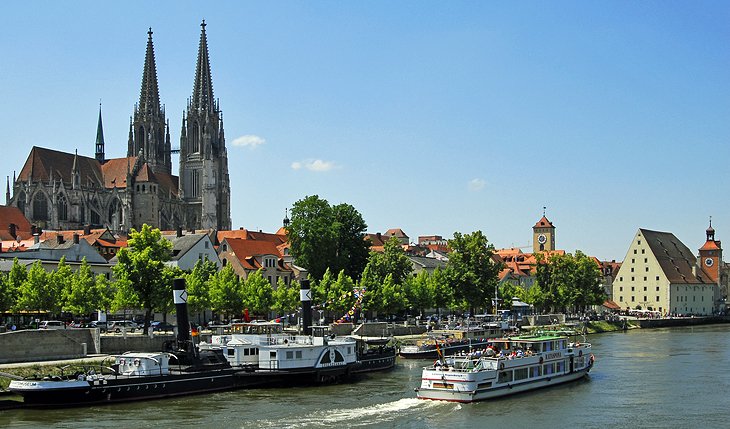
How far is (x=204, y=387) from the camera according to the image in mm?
58062

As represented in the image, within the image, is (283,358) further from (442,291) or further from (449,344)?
(442,291)

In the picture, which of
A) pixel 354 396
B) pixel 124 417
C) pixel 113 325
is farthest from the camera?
pixel 113 325

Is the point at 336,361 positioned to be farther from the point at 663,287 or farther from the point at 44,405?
the point at 663,287

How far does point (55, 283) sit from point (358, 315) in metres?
39.4

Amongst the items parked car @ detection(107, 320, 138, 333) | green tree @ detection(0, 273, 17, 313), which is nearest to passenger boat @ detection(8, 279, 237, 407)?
green tree @ detection(0, 273, 17, 313)

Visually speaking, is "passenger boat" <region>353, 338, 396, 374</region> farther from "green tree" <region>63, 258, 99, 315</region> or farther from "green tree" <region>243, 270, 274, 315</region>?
Result: "green tree" <region>63, 258, 99, 315</region>

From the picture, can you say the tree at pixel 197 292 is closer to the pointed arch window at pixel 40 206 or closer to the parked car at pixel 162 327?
the parked car at pixel 162 327

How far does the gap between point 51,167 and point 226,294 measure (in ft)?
368

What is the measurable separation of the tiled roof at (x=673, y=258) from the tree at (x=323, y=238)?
3022 inches

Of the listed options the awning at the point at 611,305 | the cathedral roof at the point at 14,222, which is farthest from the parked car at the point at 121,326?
the awning at the point at 611,305

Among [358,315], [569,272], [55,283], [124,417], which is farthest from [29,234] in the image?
[124,417]

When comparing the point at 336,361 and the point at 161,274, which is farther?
the point at 161,274

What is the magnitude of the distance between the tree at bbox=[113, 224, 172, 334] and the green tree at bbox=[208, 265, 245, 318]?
542 inches

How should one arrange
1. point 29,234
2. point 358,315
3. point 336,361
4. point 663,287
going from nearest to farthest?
point 336,361, point 358,315, point 29,234, point 663,287
